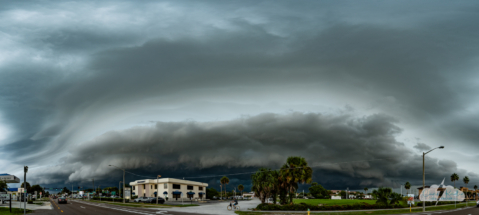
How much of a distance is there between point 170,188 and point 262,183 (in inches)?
2635

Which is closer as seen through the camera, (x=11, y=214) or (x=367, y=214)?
(x=367, y=214)

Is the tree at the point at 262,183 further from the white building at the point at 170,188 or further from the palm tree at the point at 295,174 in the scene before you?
the white building at the point at 170,188

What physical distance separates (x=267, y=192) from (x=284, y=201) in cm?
304

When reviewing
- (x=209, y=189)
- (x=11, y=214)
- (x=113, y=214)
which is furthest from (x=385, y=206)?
(x=209, y=189)

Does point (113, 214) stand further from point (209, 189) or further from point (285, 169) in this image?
point (209, 189)

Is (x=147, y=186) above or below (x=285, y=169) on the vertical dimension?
below

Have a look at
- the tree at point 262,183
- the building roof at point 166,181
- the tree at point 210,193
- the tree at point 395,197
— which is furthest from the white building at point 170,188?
the tree at point 395,197

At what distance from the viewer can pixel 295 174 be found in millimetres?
47094

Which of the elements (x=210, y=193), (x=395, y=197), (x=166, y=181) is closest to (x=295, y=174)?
(x=395, y=197)

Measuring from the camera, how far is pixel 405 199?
5656cm

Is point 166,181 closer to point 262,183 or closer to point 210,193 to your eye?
point 210,193

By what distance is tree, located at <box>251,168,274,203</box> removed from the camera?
47.5 m

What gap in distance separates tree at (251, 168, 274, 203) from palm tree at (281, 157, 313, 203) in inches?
91.8

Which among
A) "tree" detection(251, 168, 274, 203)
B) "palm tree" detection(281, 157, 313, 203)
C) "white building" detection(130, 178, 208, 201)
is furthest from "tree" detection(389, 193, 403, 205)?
"white building" detection(130, 178, 208, 201)
